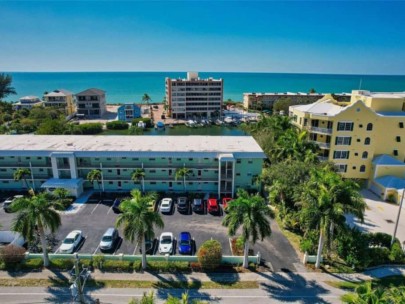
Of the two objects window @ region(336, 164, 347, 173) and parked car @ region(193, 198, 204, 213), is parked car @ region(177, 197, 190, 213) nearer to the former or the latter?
parked car @ region(193, 198, 204, 213)

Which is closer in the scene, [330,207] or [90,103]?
[330,207]

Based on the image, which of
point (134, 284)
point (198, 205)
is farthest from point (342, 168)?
point (134, 284)

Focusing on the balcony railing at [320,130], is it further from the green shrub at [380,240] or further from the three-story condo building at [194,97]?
the three-story condo building at [194,97]

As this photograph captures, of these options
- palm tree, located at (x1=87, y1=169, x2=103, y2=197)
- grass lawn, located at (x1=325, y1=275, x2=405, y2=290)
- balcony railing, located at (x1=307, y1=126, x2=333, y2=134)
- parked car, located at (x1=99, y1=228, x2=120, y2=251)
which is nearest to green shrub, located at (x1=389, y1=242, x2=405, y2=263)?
grass lawn, located at (x1=325, y1=275, x2=405, y2=290)

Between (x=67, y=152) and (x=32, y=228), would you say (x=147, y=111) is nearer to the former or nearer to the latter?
(x=67, y=152)

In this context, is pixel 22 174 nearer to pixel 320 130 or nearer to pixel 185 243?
pixel 185 243

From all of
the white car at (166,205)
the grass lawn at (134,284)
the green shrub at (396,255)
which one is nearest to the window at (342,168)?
the green shrub at (396,255)

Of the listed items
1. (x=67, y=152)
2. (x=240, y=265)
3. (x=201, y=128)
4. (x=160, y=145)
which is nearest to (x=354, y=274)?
(x=240, y=265)
